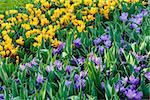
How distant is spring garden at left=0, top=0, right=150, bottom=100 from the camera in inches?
138

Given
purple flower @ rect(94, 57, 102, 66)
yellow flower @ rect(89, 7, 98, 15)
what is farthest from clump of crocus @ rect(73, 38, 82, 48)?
yellow flower @ rect(89, 7, 98, 15)

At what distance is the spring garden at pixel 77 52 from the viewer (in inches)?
138

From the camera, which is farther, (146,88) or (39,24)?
(39,24)

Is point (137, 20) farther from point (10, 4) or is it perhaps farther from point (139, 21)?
point (10, 4)

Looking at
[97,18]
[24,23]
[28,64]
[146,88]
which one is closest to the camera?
[146,88]

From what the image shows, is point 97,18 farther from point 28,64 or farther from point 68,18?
point 28,64

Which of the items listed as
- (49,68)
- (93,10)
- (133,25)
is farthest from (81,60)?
(93,10)

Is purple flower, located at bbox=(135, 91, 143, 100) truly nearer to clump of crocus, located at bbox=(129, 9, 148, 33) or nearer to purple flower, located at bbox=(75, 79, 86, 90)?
purple flower, located at bbox=(75, 79, 86, 90)

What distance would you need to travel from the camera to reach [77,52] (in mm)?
4488

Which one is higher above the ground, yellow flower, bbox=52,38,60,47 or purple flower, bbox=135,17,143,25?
purple flower, bbox=135,17,143,25

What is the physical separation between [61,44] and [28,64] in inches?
28.4

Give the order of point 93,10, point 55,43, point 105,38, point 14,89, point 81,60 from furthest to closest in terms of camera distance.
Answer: point 93,10 < point 55,43 < point 105,38 < point 81,60 < point 14,89

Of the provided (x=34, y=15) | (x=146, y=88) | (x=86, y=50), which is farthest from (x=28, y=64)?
(x=34, y=15)

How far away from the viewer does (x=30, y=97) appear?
346cm
